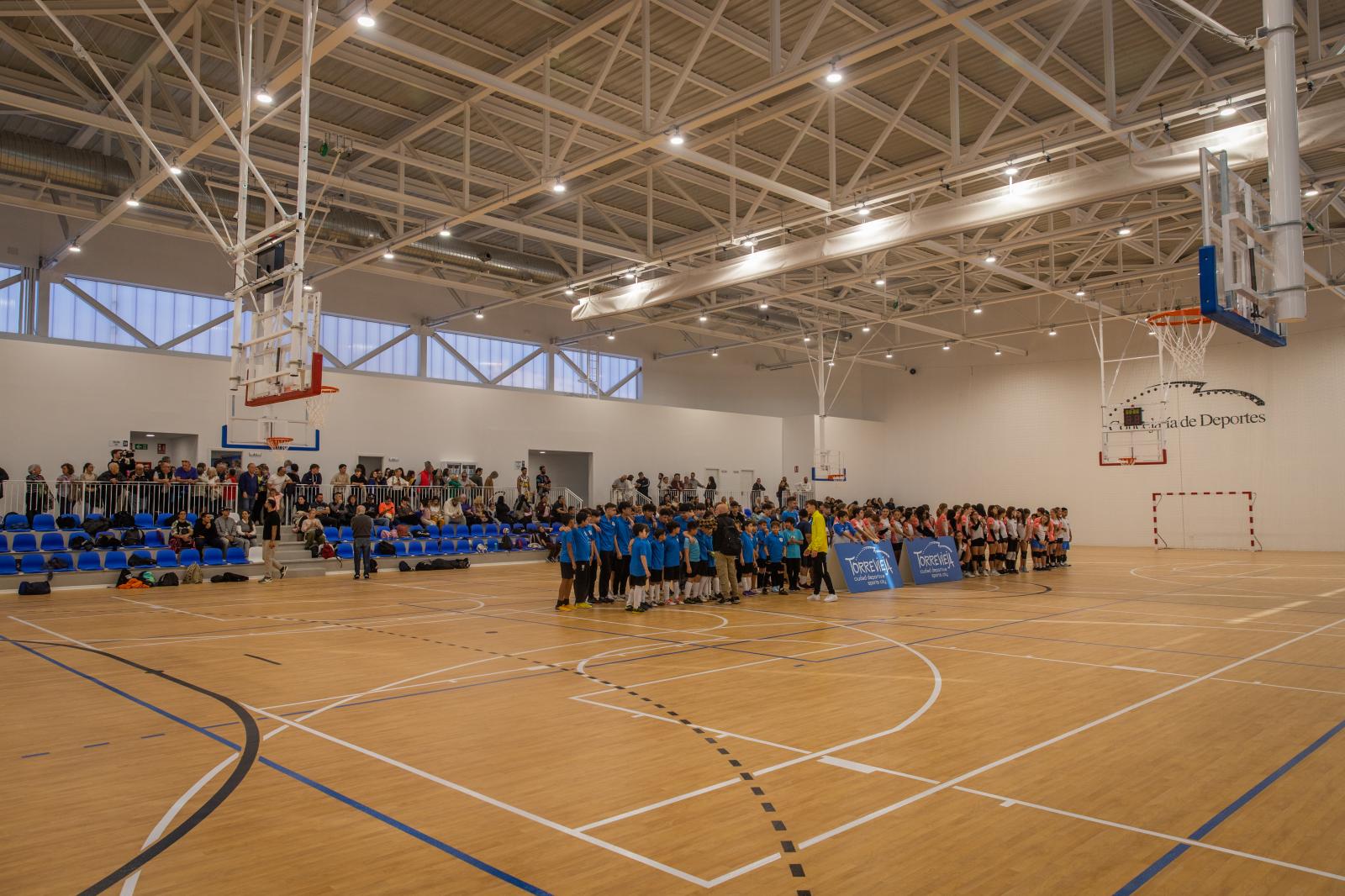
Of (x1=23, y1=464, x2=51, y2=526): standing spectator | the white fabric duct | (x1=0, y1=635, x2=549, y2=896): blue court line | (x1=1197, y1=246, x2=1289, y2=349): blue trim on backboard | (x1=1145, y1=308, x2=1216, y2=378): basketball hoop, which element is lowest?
(x1=0, y1=635, x2=549, y2=896): blue court line

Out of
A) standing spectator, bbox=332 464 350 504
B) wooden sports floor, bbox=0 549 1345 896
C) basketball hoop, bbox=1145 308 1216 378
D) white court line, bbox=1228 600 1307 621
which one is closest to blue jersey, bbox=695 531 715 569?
wooden sports floor, bbox=0 549 1345 896

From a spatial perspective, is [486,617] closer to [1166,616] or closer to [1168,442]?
[1166,616]

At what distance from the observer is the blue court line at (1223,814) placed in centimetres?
389

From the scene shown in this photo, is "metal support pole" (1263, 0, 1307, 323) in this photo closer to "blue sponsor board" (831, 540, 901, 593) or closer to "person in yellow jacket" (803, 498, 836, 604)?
"person in yellow jacket" (803, 498, 836, 604)

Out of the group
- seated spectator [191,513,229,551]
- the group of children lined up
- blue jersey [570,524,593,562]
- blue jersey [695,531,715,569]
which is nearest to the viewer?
blue jersey [570,524,593,562]

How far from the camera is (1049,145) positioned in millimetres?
13523

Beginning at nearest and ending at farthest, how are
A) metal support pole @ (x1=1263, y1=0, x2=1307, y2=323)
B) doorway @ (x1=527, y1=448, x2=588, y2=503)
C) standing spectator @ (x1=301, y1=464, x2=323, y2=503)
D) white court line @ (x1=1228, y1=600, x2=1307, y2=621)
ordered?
metal support pole @ (x1=1263, y1=0, x2=1307, y2=323), white court line @ (x1=1228, y1=600, x2=1307, y2=621), standing spectator @ (x1=301, y1=464, x2=323, y2=503), doorway @ (x1=527, y1=448, x2=588, y2=503)

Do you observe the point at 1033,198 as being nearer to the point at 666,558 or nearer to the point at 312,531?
the point at 666,558

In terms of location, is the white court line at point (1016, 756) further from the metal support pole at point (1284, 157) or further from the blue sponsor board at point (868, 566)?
the blue sponsor board at point (868, 566)

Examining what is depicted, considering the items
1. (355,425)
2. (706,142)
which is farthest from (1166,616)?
(355,425)

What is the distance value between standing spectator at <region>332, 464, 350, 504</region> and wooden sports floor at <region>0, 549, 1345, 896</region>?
11.2 m

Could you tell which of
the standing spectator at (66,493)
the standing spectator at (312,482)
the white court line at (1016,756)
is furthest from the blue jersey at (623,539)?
the standing spectator at (66,493)

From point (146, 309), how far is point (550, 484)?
13.2 metres

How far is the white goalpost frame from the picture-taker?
28.4m
